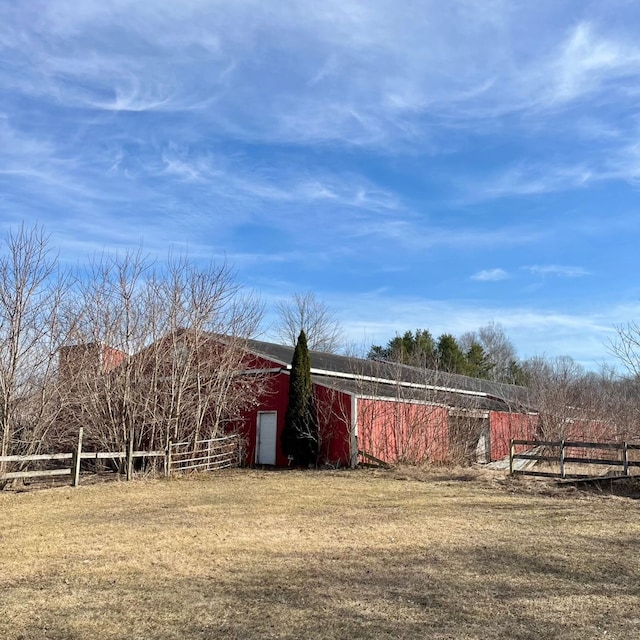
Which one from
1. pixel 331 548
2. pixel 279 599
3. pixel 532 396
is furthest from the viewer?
pixel 532 396

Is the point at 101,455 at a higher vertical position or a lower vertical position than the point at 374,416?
lower

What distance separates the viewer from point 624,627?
4605 mm

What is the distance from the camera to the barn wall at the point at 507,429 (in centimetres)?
2486

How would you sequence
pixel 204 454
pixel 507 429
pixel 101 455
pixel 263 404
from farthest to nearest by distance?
pixel 507 429
pixel 263 404
pixel 204 454
pixel 101 455

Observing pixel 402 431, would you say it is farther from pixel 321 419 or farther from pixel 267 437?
pixel 267 437

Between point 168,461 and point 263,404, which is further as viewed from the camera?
point 263,404

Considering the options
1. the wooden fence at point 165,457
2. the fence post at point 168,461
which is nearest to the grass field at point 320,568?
Result: the wooden fence at point 165,457

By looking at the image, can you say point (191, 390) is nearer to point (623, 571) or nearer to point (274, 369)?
point (274, 369)

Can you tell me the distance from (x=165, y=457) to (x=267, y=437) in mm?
5488

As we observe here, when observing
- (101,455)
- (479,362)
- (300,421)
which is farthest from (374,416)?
(479,362)

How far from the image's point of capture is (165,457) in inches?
653

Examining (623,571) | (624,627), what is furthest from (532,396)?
(624,627)

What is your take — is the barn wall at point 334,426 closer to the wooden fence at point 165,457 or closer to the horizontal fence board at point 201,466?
the wooden fence at point 165,457

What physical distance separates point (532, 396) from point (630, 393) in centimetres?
426
